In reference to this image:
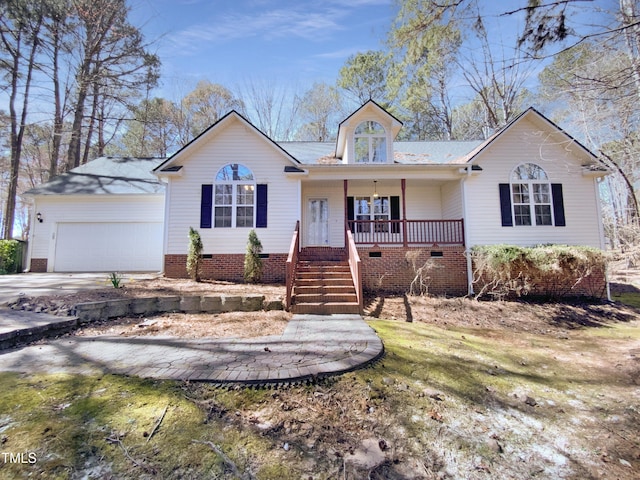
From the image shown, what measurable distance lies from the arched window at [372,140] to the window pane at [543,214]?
571 cm

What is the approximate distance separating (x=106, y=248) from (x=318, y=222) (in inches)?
360

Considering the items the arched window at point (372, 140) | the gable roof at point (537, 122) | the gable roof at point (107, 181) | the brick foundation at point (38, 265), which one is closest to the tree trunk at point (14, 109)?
the gable roof at point (107, 181)

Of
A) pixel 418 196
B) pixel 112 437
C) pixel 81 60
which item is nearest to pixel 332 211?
pixel 418 196

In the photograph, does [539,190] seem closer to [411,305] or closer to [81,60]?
[411,305]

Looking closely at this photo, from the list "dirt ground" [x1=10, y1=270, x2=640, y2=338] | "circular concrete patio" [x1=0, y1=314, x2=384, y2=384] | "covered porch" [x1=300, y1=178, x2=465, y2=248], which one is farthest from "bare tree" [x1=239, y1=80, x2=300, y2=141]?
"circular concrete patio" [x1=0, y1=314, x2=384, y2=384]

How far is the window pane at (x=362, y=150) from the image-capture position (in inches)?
455

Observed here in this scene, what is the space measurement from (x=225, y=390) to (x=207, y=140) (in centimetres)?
990

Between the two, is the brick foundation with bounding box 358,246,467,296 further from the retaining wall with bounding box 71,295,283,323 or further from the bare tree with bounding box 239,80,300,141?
the bare tree with bounding box 239,80,300,141

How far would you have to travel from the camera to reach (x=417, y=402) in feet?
9.45

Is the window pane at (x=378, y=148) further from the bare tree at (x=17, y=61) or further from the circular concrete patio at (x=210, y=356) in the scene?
the bare tree at (x=17, y=61)

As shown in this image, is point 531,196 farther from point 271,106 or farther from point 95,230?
point 271,106

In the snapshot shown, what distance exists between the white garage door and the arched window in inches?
371

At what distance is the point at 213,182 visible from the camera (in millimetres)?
10586

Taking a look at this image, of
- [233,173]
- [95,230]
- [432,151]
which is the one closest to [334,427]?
[233,173]
